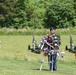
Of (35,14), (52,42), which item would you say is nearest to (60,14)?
(35,14)

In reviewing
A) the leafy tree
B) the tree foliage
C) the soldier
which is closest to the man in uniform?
the soldier

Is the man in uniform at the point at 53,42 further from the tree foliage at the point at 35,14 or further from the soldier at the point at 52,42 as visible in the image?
the tree foliage at the point at 35,14

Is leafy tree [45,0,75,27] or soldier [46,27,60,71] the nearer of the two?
soldier [46,27,60,71]

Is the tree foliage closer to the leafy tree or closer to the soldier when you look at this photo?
the leafy tree

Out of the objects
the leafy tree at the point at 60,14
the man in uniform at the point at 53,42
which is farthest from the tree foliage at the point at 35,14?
the man in uniform at the point at 53,42

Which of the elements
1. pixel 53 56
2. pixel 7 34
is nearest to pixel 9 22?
pixel 7 34

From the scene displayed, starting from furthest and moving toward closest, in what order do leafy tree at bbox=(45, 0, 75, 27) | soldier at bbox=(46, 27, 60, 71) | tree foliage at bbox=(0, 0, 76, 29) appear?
tree foliage at bbox=(0, 0, 76, 29)
leafy tree at bbox=(45, 0, 75, 27)
soldier at bbox=(46, 27, 60, 71)

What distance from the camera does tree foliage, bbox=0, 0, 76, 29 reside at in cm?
7700

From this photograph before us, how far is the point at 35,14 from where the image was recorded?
8306 cm

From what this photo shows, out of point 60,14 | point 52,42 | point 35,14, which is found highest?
point 52,42

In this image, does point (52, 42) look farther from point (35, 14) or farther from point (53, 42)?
point (35, 14)

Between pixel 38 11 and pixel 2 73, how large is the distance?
72.0 meters

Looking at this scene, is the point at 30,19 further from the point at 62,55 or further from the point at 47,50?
the point at 47,50

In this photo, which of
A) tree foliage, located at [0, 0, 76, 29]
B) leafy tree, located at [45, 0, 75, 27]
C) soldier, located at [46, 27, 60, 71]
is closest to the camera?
soldier, located at [46, 27, 60, 71]
